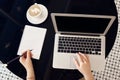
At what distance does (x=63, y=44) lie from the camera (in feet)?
4.40

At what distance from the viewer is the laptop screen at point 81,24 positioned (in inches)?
42.5

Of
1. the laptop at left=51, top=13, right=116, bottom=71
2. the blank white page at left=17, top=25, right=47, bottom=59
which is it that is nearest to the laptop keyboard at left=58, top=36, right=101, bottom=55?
the laptop at left=51, top=13, right=116, bottom=71

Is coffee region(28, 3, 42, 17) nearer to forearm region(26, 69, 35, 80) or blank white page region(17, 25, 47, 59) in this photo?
blank white page region(17, 25, 47, 59)

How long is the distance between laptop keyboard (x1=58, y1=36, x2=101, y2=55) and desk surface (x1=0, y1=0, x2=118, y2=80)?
0.07 metres

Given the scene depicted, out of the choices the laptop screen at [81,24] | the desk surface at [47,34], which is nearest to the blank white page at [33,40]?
the desk surface at [47,34]

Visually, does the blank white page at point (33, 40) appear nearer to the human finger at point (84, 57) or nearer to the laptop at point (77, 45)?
the laptop at point (77, 45)

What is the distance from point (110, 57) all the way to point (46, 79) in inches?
26.5

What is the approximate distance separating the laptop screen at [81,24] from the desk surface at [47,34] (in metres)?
0.15

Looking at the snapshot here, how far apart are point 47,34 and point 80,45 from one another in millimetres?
220

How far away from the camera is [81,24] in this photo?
1.16m

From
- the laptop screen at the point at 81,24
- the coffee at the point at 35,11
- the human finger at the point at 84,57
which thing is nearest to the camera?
the laptop screen at the point at 81,24

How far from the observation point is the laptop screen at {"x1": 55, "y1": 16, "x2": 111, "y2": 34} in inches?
42.5

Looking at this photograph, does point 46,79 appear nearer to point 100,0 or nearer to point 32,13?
point 32,13

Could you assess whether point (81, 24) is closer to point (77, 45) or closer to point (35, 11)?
point (77, 45)
